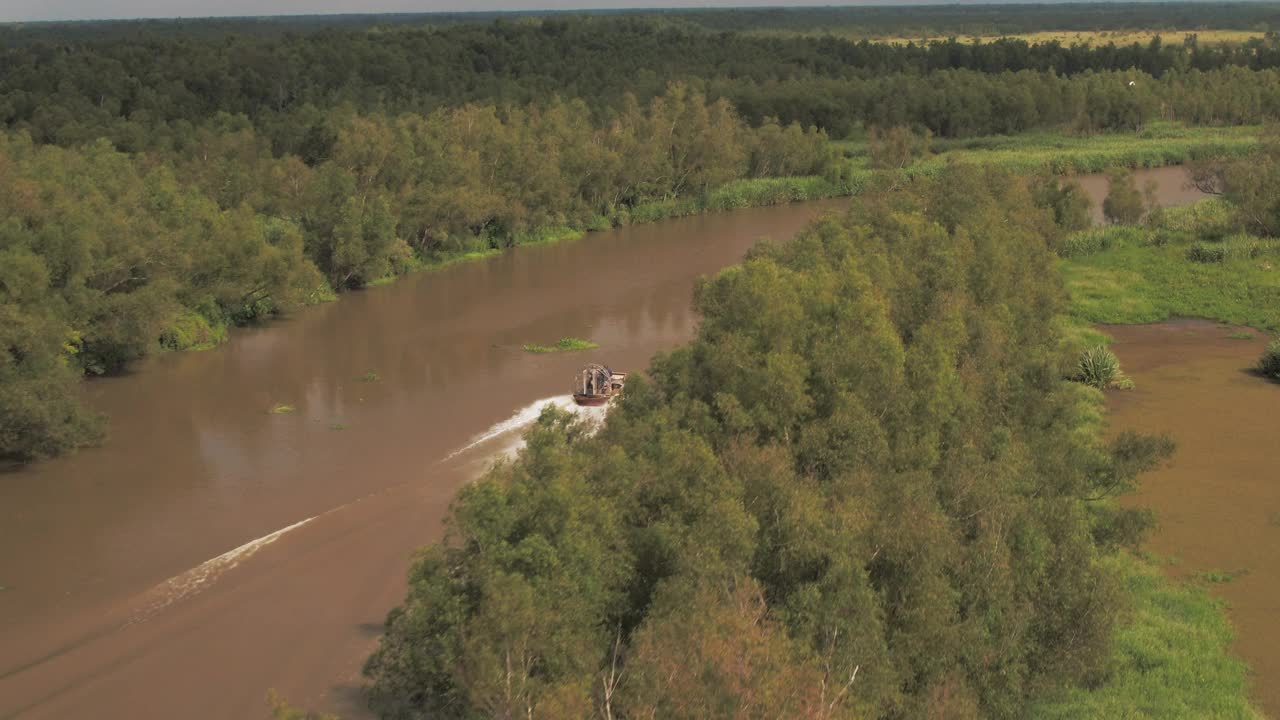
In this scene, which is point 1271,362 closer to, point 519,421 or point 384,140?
point 519,421

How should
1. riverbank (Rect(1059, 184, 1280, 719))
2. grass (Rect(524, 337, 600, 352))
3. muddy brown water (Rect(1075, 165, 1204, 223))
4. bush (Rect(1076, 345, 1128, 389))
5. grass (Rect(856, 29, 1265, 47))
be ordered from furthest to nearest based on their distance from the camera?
grass (Rect(856, 29, 1265, 47)) < muddy brown water (Rect(1075, 165, 1204, 223)) < grass (Rect(524, 337, 600, 352)) < bush (Rect(1076, 345, 1128, 389)) < riverbank (Rect(1059, 184, 1280, 719))

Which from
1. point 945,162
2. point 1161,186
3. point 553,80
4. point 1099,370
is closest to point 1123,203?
point 1161,186

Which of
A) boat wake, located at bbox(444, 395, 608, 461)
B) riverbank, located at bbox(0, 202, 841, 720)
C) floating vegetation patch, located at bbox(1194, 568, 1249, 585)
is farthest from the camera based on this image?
boat wake, located at bbox(444, 395, 608, 461)

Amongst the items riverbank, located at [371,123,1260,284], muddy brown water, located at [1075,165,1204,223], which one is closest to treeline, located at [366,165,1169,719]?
riverbank, located at [371,123,1260,284]

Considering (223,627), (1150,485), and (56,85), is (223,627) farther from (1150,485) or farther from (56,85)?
(56,85)

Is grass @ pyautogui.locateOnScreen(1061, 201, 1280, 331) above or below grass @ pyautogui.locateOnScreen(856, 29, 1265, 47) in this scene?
below

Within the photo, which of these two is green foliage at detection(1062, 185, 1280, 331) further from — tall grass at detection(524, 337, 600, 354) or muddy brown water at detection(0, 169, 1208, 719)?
tall grass at detection(524, 337, 600, 354)
